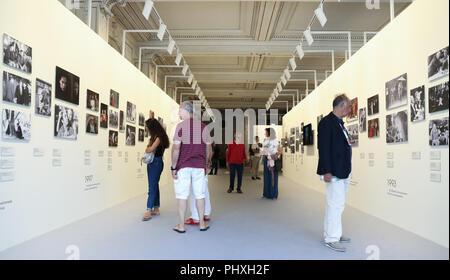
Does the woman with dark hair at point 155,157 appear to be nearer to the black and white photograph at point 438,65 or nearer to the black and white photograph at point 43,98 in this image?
the black and white photograph at point 43,98

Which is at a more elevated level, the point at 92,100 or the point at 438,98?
the point at 92,100

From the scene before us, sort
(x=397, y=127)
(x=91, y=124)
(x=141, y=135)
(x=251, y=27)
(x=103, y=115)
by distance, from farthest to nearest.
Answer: (x=251, y=27) → (x=141, y=135) → (x=103, y=115) → (x=91, y=124) → (x=397, y=127)

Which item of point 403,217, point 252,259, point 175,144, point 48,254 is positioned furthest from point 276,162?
point 48,254

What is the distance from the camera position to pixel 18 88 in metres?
3.38

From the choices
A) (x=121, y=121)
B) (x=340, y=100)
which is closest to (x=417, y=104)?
(x=340, y=100)

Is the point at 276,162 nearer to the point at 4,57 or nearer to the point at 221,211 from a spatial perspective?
the point at 221,211

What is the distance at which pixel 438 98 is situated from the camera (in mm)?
3523

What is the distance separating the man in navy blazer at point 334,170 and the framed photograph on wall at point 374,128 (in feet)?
6.84

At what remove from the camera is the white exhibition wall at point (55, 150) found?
3.33 metres

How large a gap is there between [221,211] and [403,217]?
9.11ft

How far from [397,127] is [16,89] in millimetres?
4830

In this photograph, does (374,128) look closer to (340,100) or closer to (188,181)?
(340,100)

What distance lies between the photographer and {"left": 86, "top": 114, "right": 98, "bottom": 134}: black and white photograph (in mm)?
4996

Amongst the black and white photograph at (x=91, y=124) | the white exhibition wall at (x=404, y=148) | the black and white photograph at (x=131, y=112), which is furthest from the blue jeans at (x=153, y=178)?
the white exhibition wall at (x=404, y=148)
